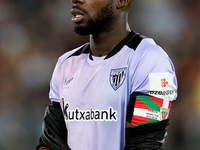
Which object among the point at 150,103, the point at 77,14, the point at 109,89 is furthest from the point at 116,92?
the point at 77,14

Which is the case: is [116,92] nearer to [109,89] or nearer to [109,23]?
[109,89]

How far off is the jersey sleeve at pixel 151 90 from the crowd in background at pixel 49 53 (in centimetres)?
277

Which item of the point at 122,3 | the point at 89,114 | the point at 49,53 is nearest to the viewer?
the point at 89,114

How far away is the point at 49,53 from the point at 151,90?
3.27 m

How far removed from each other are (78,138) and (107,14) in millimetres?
621

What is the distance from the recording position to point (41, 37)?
4.93 m

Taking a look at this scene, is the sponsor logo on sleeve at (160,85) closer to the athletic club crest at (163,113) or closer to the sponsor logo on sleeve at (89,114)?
the athletic club crest at (163,113)

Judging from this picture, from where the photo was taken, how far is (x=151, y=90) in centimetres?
173

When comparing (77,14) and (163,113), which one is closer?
(163,113)

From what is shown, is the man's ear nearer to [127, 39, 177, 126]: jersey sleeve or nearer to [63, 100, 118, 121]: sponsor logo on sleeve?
[127, 39, 177, 126]: jersey sleeve

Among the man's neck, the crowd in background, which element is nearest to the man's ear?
the man's neck

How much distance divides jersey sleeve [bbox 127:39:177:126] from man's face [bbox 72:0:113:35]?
12.4 inches

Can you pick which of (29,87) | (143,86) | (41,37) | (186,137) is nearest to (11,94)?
(29,87)

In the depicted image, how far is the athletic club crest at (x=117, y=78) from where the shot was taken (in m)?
1.82
